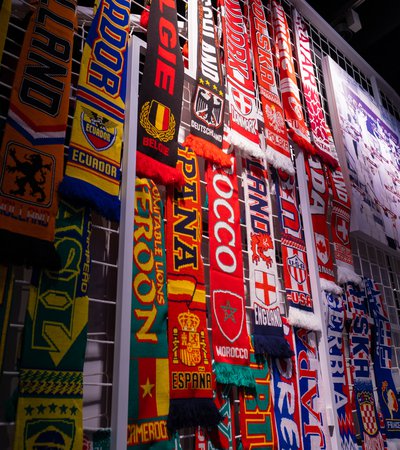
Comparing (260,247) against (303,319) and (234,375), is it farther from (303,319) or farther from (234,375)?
(234,375)

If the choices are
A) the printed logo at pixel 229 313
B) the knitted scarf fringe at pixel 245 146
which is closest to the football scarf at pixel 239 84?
the knitted scarf fringe at pixel 245 146

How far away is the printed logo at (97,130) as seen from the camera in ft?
4.09

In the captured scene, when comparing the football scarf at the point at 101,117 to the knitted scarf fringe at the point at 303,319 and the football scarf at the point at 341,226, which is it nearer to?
the knitted scarf fringe at the point at 303,319

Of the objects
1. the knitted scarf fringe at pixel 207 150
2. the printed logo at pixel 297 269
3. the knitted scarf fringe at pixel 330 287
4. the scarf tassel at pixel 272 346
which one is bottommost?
the scarf tassel at pixel 272 346

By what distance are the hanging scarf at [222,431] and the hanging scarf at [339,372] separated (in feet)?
1.88

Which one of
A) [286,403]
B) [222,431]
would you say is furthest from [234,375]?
[286,403]

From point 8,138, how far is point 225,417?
1.01 metres

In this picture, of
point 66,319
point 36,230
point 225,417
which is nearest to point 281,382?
point 225,417

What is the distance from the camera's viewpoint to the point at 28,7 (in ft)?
4.44

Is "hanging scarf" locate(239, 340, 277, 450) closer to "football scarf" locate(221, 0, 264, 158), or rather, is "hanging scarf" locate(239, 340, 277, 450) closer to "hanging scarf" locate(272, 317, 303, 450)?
"hanging scarf" locate(272, 317, 303, 450)

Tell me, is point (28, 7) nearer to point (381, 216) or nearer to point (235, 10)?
point (235, 10)

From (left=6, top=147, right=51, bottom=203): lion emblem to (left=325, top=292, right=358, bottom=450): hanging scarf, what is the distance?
1.33 metres

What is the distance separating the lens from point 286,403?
1.52m

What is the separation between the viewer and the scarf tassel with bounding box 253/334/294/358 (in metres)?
1.49
